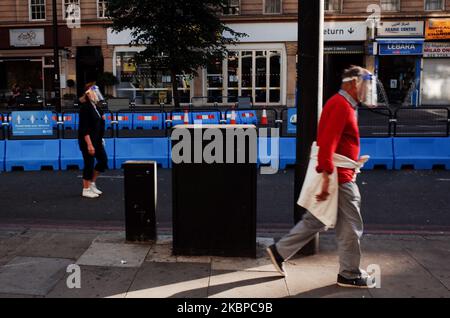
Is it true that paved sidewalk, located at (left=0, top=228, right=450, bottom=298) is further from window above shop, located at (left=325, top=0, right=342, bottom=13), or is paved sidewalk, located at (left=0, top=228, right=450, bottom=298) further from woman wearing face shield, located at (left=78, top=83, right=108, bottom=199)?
window above shop, located at (left=325, top=0, right=342, bottom=13)

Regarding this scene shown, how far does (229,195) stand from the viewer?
5.34 metres

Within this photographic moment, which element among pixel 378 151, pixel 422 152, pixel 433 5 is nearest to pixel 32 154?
pixel 378 151

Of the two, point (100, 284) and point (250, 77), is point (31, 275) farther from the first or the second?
point (250, 77)

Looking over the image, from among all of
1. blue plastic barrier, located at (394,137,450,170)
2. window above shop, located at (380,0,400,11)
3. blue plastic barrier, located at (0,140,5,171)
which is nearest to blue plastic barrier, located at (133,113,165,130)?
blue plastic barrier, located at (0,140,5,171)

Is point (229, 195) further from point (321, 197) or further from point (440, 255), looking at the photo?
point (440, 255)

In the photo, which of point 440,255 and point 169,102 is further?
point 169,102

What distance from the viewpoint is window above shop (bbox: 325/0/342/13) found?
97.7 ft

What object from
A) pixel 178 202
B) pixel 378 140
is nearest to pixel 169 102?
pixel 378 140

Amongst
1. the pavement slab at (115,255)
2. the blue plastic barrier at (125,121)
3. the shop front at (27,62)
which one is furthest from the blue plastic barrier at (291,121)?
the shop front at (27,62)

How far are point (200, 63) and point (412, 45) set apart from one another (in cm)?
1347

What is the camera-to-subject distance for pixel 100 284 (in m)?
4.79

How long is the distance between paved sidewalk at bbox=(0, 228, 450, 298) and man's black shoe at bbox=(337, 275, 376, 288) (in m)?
0.06
